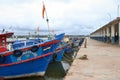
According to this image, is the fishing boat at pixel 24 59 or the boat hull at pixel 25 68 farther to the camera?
the boat hull at pixel 25 68

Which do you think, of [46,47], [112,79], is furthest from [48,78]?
[112,79]

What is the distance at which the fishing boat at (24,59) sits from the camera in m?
13.0

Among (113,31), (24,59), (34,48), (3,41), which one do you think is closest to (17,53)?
(24,59)

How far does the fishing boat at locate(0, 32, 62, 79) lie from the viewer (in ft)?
42.7

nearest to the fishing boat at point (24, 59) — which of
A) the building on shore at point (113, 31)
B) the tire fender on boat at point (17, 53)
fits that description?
the tire fender on boat at point (17, 53)

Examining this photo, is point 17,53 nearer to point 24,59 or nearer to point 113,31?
point 24,59

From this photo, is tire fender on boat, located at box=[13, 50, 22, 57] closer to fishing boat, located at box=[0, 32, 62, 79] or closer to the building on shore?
fishing boat, located at box=[0, 32, 62, 79]

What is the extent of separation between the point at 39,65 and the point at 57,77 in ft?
8.72

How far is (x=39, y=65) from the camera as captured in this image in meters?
13.7

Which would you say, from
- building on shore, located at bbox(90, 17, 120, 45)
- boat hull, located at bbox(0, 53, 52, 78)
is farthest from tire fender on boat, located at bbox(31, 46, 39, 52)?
building on shore, located at bbox(90, 17, 120, 45)

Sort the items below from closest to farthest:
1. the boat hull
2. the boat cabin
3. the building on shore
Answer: the boat hull, the boat cabin, the building on shore

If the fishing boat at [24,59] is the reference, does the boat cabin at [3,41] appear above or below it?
above

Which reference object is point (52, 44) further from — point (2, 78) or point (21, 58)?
point (2, 78)

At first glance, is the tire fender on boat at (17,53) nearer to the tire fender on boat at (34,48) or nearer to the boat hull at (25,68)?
the boat hull at (25,68)
